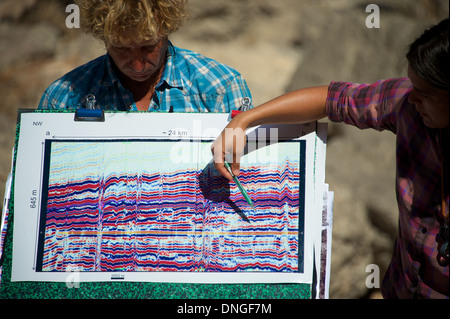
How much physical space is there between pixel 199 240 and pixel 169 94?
478mm

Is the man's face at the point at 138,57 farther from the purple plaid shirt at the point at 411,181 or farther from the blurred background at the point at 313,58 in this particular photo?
the blurred background at the point at 313,58

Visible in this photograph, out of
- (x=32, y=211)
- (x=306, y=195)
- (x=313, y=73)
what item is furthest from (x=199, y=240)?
(x=313, y=73)

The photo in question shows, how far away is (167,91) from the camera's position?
1.53 m

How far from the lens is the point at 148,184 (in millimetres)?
1312

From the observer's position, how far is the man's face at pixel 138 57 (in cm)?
141

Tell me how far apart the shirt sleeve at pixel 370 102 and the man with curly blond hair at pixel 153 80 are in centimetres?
39

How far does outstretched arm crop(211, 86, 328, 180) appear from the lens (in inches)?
48.4

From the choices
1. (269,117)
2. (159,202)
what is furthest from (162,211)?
(269,117)

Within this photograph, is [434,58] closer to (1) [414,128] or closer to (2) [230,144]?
(1) [414,128]

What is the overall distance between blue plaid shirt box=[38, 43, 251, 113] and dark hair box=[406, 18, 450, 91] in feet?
2.15

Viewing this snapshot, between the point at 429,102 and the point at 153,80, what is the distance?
854 mm

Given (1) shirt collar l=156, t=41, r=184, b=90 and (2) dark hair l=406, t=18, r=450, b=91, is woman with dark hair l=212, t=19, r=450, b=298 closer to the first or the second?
(2) dark hair l=406, t=18, r=450, b=91

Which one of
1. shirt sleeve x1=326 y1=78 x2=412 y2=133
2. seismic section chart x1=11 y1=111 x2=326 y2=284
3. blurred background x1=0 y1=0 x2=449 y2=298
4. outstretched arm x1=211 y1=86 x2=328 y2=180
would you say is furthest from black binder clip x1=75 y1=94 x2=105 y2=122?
blurred background x1=0 y1=0 x2=449 y2=298
